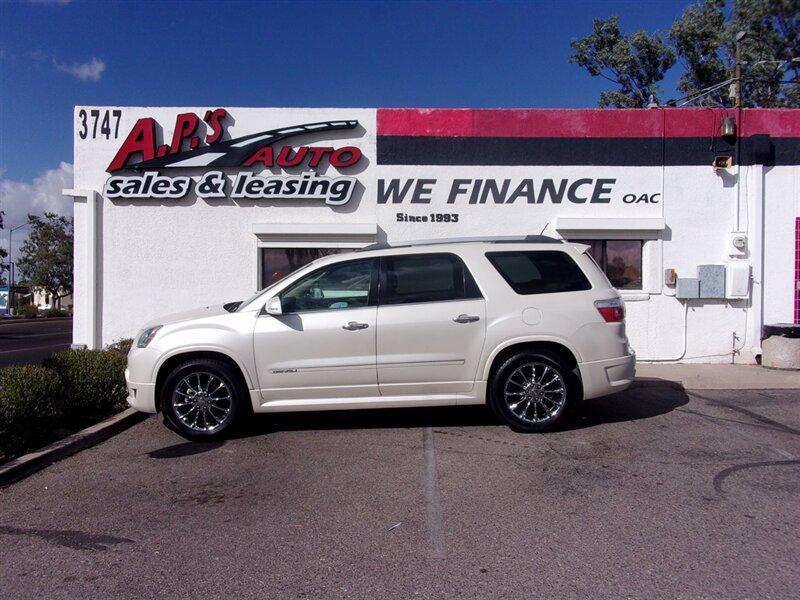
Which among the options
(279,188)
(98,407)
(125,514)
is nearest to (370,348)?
(125,514)

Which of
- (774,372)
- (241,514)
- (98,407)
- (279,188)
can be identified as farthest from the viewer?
(279,188)

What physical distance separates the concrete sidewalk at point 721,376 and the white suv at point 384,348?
326 cm

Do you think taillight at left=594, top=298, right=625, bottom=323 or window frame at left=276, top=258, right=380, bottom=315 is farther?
taillight at left=594, top=298, right=625, bottom=323

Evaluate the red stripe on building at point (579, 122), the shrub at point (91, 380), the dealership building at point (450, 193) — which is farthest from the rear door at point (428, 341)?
the red stripe on building at point (579, 122)

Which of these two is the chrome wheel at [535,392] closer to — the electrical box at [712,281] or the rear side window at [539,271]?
the rear side window at [539,271]

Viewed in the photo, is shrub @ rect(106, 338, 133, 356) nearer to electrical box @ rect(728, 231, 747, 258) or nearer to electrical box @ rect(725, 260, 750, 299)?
electrical box @ rect(725, 260, 750, 299)

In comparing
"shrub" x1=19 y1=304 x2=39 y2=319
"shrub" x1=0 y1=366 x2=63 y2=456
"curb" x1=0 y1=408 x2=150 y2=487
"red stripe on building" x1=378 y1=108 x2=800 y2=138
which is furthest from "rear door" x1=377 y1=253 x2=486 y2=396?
"shrub" x1=19 y1=304 x2=39 y2=319

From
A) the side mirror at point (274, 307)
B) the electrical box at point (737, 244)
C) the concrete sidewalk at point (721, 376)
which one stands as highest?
the electrical box at point (737, 244)

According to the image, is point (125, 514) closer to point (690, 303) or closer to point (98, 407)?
point (98, 407)

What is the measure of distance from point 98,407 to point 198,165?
4.90m

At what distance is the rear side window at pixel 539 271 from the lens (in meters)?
6.81

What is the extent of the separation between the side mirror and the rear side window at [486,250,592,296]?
7.18 ft

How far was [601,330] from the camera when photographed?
669cm

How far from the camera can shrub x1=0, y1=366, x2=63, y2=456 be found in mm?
6148
